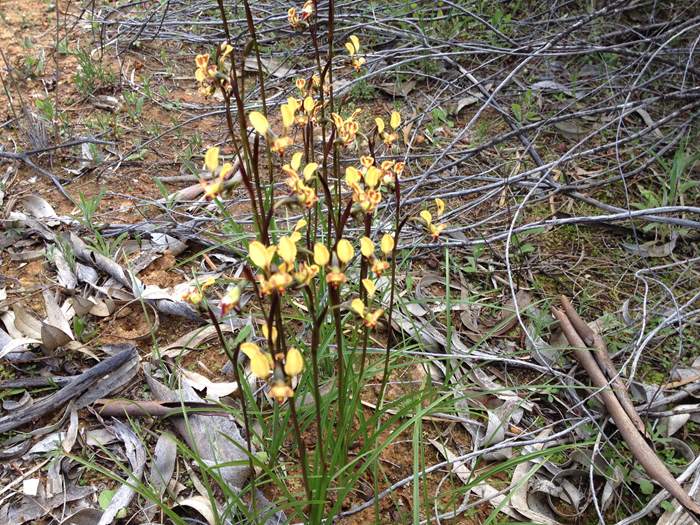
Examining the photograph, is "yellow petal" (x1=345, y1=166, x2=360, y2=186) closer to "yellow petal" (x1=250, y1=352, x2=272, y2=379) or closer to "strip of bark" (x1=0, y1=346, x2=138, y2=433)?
"yellow petal" (x1=250, y1=352, x2=272, y2=379)

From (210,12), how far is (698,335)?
3739 mm

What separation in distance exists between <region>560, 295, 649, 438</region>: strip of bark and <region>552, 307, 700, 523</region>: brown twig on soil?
0.02m

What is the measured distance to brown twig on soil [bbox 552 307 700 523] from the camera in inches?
60.2

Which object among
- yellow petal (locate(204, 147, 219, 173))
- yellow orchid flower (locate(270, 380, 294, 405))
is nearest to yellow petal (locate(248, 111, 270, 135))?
yellow petal (locate(204, 147, 219, 173))

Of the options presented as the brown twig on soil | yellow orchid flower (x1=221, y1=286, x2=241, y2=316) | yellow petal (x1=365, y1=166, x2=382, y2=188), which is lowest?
the brown twig on soil

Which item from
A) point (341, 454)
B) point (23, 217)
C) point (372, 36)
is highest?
point (372, 36)

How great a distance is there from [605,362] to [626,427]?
0.26 m

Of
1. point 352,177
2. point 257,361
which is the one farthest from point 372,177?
point 257,361

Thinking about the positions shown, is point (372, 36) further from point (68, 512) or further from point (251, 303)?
point (68, 512)

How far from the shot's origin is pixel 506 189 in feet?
9.21

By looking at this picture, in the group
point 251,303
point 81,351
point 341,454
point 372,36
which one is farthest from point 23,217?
point 372,36

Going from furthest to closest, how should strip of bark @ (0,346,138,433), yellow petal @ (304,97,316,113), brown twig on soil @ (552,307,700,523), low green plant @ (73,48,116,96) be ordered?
1. low green plant @ (73,48,116,96)
2. strip of bark @ (0,346,138,433)
3. brown twig on soil @ (552,307,700,523)
4. yellow petal @ (304,97,316,113)

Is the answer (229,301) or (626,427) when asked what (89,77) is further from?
(626,427)

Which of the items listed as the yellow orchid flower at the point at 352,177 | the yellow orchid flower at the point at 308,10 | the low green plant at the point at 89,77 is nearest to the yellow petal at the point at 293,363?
the yellow orchid flower at the point at 352,177
